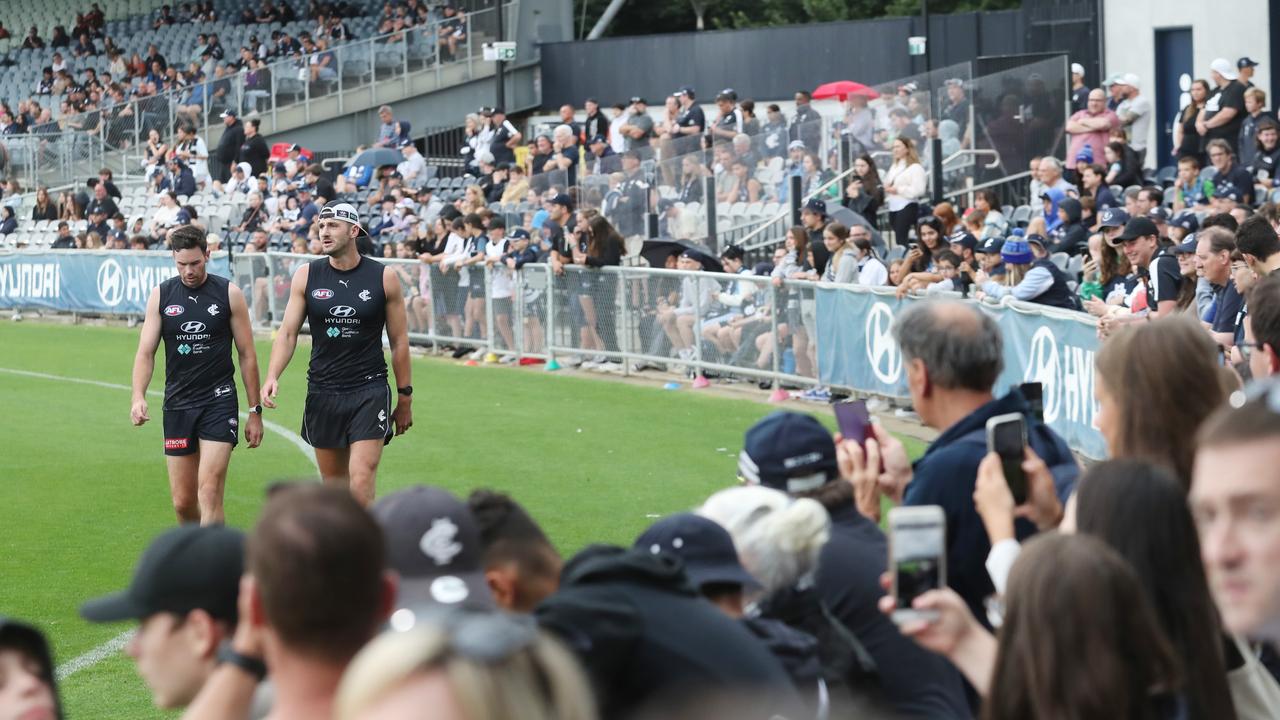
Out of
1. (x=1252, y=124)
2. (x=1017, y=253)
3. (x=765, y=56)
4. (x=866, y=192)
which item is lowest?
(x=1017, y=253)

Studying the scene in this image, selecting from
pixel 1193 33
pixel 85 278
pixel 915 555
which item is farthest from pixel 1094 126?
pixel 915 555

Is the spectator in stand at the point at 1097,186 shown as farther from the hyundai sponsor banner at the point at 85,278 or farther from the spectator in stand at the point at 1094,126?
the hyundai sponsor banner at the point at 85,278

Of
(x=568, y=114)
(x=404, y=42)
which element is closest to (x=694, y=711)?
(x=568, y=114)

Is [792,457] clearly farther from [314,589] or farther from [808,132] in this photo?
[808,132]

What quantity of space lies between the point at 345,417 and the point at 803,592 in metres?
7.10

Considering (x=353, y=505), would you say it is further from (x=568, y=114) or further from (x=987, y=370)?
(x=568, y=114)

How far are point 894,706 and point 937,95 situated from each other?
1979cm

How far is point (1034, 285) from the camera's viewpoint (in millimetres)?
14414

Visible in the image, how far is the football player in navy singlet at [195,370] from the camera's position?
11.0m

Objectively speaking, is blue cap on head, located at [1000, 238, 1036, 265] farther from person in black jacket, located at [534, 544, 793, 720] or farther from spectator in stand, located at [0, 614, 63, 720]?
spectator in stand, located at [0, 614, 63, 720]

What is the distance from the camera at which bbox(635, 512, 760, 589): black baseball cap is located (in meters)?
4.13

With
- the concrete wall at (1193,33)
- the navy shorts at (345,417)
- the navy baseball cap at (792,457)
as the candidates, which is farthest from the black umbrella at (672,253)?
the navy baseball cap at (792,457)

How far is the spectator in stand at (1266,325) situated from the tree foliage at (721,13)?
49242 millimetres

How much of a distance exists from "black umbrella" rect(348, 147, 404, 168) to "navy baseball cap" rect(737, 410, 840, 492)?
2829 cm
